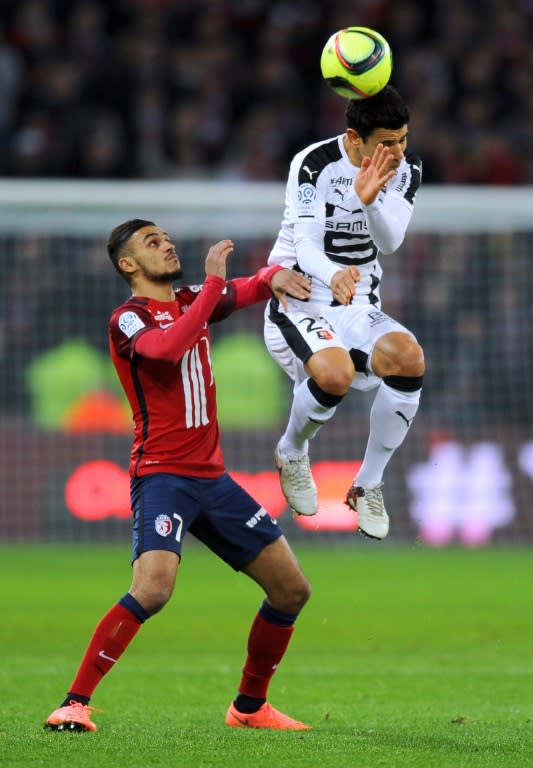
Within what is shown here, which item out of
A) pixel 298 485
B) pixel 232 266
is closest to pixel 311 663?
pixel 298 485

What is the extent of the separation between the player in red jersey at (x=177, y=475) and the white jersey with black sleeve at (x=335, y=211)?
0.68 ft

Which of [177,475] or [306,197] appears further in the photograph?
[306,197]

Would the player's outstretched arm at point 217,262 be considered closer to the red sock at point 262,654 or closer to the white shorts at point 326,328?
the white shorts at point 326,328

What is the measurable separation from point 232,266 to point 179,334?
893cm

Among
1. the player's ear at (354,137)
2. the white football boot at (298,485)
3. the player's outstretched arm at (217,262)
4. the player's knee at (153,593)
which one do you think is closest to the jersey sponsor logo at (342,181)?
the player's ear at (354,137)

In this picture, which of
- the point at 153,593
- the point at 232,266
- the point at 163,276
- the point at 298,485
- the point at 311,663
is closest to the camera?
the point at 153,593

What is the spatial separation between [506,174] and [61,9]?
5.86 metres

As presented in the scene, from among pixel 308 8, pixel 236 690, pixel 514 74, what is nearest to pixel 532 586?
pixel 236 690

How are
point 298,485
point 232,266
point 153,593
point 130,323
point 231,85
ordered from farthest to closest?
1. point 231,85
2. point 232,266
3. point 298,485
4. point 130,323
5. point 153,593

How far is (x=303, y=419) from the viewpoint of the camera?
7.22 meters

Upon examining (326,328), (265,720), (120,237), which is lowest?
(265,720)

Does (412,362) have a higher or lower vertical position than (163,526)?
higher

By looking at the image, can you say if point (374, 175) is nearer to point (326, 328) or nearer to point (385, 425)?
point (326, 328)

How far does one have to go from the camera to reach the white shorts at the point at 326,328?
6.93 metres
